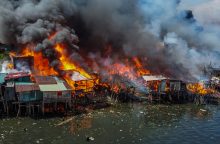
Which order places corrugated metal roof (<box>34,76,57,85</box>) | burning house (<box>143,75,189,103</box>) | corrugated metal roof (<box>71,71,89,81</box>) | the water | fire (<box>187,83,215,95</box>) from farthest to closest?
fire (<box>187,83,215,95</box>)
burning house (<box>143,75,189,103</box>)
corrugated metal roof (<box>71,71,89,81</box>)
corrugated metal roof (<box>34,76,57,85</box>)
the water

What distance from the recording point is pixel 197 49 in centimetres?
5622

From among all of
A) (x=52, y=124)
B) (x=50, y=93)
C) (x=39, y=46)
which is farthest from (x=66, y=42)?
(x=52, y=124)

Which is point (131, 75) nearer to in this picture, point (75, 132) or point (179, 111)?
point (179, 111)

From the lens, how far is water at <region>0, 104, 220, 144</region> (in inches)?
1081

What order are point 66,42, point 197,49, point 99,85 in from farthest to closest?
point 197,49, point 66,42, point 99,85

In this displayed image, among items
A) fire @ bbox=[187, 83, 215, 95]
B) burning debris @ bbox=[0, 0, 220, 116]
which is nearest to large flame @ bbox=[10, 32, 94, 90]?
burning debris @ bbox=[0, 0, 220, 116]

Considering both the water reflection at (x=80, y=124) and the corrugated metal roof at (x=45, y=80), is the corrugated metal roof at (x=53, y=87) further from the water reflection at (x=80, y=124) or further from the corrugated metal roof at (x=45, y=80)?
the water reflection at (x=80, y=124)

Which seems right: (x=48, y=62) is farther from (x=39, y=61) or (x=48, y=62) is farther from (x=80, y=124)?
(x=80, y=124)

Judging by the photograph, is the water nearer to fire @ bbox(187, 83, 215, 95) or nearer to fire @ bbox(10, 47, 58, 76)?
fire @ bbox(187, 83, 215, 95)

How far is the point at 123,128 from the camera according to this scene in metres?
30.3

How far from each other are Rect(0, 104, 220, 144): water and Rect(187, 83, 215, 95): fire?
4187 millimetres

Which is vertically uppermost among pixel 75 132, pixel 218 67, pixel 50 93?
pixel 218 67

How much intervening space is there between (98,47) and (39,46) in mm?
12421

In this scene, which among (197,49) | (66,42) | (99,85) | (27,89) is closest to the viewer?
(27,89)
